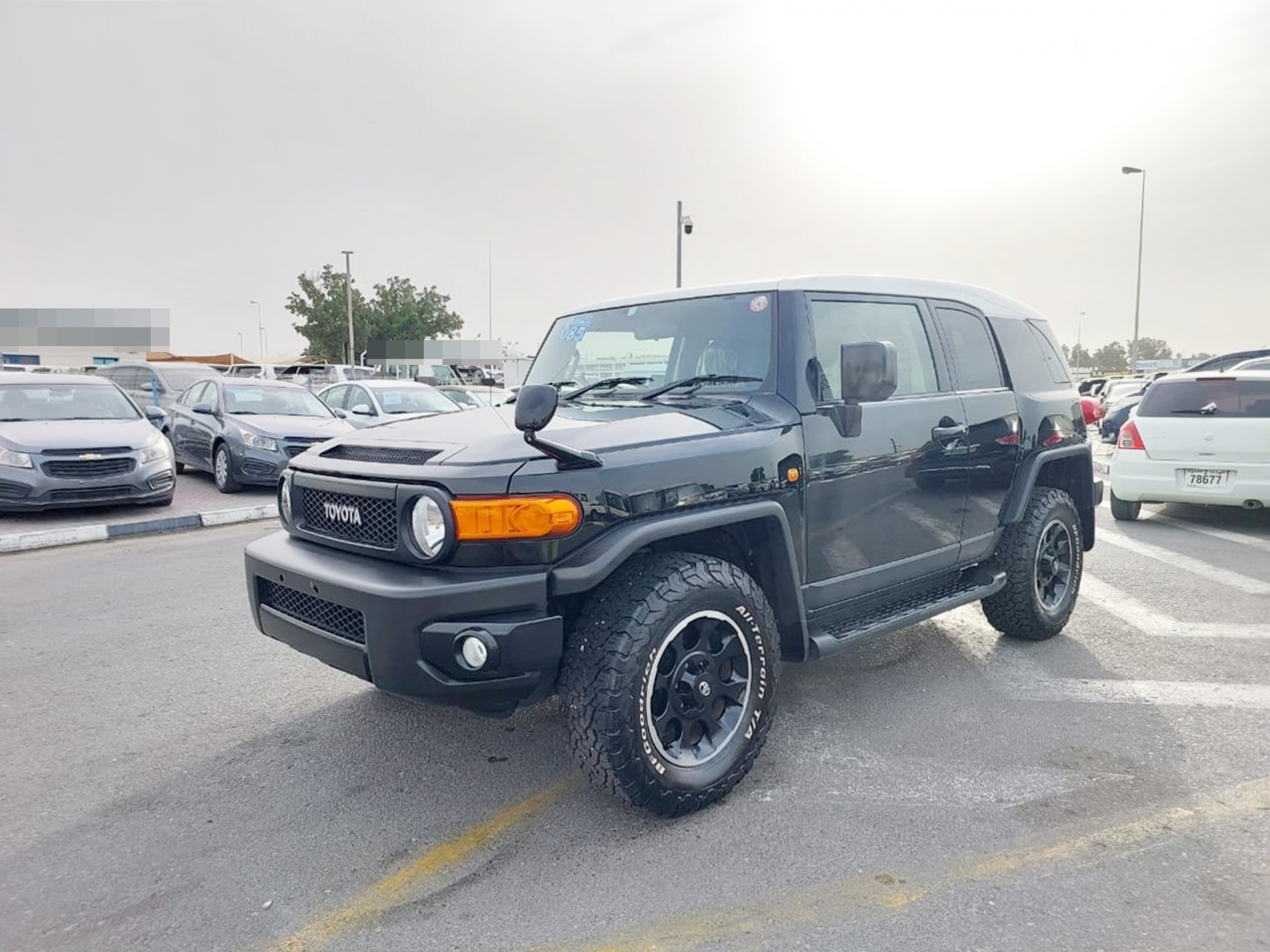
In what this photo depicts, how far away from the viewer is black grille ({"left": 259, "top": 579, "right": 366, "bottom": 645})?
287cm

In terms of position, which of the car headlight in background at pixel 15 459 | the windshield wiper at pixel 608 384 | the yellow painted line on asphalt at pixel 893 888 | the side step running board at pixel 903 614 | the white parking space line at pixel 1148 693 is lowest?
the yellow painted line on asphalt at pixel 893 888

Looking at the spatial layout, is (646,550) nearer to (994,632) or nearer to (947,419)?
(947,419)

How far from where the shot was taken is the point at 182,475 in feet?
42.2

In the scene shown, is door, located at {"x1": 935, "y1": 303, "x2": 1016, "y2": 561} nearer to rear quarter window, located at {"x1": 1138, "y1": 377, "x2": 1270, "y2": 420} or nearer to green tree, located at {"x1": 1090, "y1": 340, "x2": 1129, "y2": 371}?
rear quarter window, located at {"x1": 1138, "y1": 377, "x2": 1270, "y2": 420}

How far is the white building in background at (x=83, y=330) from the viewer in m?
35.8

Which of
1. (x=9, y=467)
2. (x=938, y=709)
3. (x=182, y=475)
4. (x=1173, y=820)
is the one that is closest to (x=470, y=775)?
(x=938, y=709)

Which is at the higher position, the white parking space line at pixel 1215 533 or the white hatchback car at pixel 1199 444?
the white hatchback car at pixel 1199 444

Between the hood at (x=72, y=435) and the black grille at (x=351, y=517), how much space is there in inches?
271

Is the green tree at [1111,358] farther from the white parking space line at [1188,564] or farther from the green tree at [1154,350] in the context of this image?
the white parking space line at [1188,564]

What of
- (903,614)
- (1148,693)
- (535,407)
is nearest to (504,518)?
(535,407)

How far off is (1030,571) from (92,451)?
345 inches

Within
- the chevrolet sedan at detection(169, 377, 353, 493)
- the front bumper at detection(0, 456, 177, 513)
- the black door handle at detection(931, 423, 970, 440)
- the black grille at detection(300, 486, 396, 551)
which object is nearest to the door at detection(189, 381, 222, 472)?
the chevrolet sedan at detection(169, 377, 353, 493)

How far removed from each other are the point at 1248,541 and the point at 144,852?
887 cm

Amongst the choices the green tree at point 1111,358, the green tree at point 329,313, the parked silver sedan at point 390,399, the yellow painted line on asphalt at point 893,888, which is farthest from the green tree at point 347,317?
the green tree at point 1111,358
